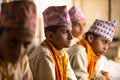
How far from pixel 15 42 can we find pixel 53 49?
934 millimetres

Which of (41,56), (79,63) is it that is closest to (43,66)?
(41,56)

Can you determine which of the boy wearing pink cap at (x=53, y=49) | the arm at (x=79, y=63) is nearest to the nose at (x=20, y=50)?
the boy wearing pink cap at (x=53, y=49)

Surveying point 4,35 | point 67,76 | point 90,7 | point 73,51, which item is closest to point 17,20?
point 4,35

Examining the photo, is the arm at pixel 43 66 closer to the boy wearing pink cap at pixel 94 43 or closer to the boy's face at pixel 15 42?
the boy wearing pink cap at pixel 94 43

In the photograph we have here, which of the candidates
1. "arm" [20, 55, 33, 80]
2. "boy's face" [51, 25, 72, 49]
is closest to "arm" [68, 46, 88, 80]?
"boy's face" [51, 25, 72, 49]

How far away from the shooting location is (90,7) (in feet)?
15.0

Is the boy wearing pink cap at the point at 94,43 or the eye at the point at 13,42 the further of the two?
the boy wearing pink cap at the point at 94,43

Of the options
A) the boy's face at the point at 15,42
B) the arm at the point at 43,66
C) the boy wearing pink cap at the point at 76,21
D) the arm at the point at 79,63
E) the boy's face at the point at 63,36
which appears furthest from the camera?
the boy wearing pink cap at the point at 76,21

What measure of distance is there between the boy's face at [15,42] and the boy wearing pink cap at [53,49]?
0.81 m

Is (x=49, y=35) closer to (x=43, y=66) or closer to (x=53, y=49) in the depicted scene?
(x=53, y=49)

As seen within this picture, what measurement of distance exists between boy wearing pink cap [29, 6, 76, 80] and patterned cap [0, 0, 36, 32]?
82cm

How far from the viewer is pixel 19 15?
45.6 inches

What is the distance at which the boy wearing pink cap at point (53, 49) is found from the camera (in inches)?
77.9

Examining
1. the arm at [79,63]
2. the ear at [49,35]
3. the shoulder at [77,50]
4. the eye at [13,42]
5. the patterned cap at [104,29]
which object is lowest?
the arm at [79,63]
